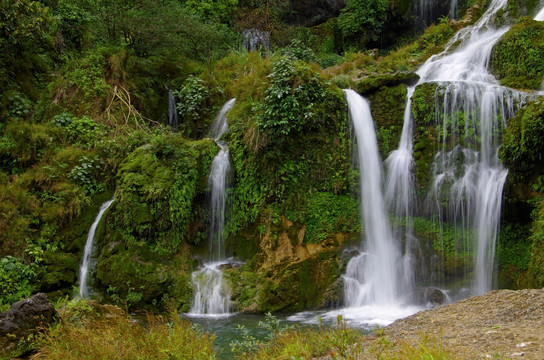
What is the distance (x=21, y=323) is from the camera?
5.06 meters

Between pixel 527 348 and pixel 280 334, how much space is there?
2765 mm

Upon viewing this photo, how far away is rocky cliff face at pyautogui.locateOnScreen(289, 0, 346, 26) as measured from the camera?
24.4m

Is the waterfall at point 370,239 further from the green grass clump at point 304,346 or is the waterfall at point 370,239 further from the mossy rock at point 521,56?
the mossy rock at point 521,56

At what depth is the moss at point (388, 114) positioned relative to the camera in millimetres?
10539

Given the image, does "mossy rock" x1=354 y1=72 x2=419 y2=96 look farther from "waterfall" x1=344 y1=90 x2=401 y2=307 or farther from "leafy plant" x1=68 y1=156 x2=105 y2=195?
"leafy plant" x1=68 y1=156 x2=105 y2=195

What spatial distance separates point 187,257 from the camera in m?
9.77

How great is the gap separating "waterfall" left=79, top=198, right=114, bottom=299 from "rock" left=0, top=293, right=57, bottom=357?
3.69 m

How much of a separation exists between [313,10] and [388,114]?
1633 cm

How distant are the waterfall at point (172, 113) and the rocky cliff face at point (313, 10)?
42.7ft

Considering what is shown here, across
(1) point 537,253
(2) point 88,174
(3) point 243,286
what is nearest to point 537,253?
(1) point 537,253

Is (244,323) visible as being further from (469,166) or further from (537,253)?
(469,166)

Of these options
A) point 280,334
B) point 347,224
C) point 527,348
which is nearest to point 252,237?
point 347,224

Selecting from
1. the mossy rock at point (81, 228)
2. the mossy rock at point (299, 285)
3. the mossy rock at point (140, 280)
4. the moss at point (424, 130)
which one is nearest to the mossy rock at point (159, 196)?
the mossy rock at point (140, 280)

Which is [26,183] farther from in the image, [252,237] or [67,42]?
[67,42]
